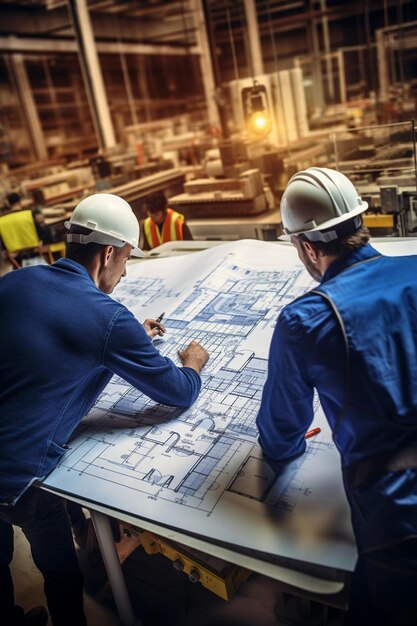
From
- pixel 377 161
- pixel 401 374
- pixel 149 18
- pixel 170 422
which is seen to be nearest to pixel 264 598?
pixel 170 422

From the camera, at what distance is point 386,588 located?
4.29 ft

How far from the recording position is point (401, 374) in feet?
3.92

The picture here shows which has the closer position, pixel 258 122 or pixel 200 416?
pixel 200 416

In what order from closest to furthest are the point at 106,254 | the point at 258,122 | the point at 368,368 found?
the point at 368,368, the point at 106,254, the point at 258,122

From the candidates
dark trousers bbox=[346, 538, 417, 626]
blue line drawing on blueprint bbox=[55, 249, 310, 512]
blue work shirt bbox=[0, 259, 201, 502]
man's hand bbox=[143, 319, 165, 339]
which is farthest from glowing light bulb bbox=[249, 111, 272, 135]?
dark trousers bbox=[346, 538, 417, 626]

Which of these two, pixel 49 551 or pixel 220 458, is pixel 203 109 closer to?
pixel 49 551

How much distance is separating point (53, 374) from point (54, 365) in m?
0.03

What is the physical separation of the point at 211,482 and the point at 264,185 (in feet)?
12.0

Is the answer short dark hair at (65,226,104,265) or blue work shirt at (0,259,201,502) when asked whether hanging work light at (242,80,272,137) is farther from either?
blue work shirt at (0,259,201,502)

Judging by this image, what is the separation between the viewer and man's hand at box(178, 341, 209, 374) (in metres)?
1.85

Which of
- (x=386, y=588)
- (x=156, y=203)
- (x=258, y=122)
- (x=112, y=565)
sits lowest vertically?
(x=112, y=565)

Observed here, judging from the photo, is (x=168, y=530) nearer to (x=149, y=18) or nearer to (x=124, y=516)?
(x=124, y=516)

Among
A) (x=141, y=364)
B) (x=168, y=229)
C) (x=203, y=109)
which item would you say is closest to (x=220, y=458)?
(x=141, y=364)

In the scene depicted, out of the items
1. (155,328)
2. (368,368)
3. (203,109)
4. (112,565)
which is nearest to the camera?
(368,368)
